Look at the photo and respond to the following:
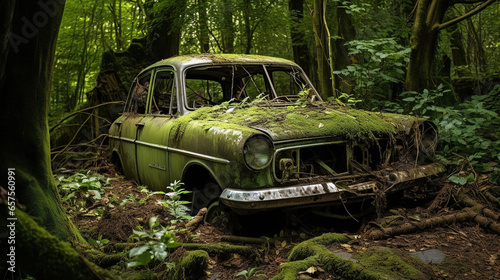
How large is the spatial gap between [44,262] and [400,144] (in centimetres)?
368

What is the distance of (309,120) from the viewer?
151 inches

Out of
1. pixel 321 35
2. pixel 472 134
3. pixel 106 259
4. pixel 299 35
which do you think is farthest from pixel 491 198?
pixel 299 35

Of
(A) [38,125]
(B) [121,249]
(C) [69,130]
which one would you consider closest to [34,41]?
(A) [38,125]

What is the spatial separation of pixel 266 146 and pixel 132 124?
9.26ft

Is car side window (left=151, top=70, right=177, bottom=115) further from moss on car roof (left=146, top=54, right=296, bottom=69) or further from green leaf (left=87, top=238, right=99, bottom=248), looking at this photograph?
green leaf (left=87, top=238, right=99, bottom=248)

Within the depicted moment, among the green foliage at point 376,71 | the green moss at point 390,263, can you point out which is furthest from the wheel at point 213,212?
the green foliage at point 376,71

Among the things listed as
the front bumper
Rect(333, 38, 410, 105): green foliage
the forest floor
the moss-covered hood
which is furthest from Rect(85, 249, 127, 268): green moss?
Rect(333, 38, 410, 105): green foliage

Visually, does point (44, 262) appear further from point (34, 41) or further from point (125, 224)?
point (125, 224)

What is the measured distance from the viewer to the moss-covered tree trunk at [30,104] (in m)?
2.60

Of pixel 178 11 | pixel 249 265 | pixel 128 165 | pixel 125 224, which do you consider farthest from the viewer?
pixel 178 11

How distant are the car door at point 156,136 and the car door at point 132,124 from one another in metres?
0.16

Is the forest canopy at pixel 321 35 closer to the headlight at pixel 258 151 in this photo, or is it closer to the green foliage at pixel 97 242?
the headlight at pixel 258 151

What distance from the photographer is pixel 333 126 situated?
374 cm

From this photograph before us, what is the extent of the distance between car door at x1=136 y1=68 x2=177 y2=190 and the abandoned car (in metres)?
0.01
